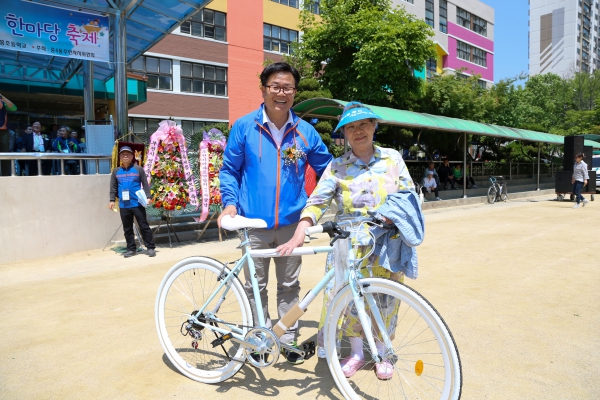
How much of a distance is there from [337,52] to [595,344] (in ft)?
55.4

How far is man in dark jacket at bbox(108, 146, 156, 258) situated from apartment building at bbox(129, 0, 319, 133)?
14.2 metres

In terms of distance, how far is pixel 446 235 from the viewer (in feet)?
30.3

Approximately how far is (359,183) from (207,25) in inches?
881

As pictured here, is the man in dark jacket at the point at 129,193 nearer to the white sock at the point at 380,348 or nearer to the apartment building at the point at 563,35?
the white sock at the point at 380,348

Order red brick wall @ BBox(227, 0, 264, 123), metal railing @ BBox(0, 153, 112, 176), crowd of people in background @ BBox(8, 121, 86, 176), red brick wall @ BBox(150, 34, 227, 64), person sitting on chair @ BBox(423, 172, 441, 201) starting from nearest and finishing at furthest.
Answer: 1. metal railing @ BBox(0, 153, 112, 176)
2. crowd of people in background @ BBox(8, 121, 86, 176)
3. person sitting on chair @ BBox(423, 172, 441, 201)
4. red brick wall @ BBox(150, 34, 227, 64)
5. red brick wall @ BBox(227, 0, 264, 123)

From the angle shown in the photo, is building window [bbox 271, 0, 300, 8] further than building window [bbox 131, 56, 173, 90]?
Yes

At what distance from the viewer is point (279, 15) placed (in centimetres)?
2617

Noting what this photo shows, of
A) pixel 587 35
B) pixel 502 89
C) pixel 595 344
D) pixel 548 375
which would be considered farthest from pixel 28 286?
pixel 587 35

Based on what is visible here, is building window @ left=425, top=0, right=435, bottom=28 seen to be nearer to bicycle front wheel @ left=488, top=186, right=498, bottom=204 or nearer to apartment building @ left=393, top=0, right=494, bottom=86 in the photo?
apartment building @ left=393, top=0, right=494, bottom=86

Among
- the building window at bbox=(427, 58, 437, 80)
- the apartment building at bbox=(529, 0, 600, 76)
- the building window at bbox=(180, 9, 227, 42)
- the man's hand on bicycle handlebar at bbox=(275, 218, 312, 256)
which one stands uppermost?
the apartment building at bbox=(529, 0, 600, 76)

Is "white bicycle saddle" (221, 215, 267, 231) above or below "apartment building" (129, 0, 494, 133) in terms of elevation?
below

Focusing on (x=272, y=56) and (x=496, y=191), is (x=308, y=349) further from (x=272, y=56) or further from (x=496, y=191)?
(x=272, y=56)

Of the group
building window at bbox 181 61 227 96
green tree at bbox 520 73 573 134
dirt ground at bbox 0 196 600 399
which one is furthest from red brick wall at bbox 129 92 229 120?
green tree at bbox 520 73 573 134

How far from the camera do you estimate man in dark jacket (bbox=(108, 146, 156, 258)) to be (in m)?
7.34
